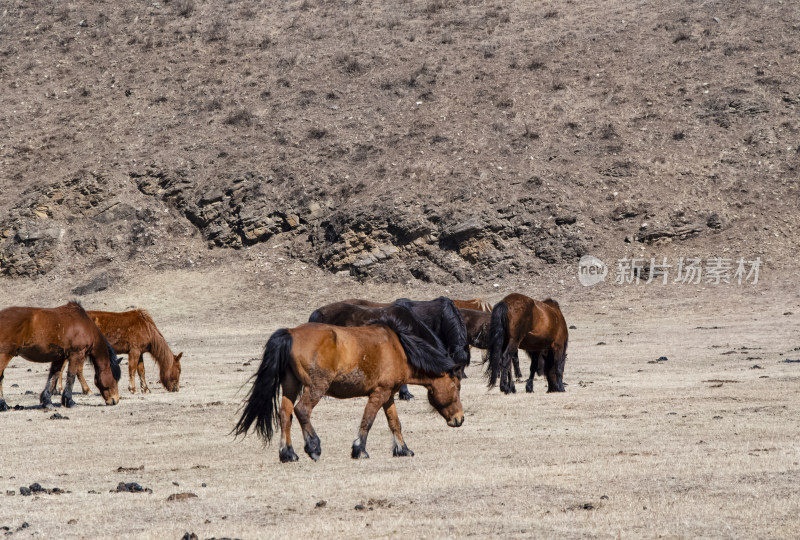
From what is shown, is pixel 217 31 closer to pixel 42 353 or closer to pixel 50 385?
pixel 50 385

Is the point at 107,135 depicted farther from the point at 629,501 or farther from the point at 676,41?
the point at 629,501

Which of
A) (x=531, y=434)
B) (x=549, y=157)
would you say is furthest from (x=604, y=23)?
(x=531, y=434)

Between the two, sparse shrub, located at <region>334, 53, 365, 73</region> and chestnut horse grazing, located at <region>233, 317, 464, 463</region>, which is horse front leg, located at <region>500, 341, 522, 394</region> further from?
sparse shrub, located at <region>334, 53, 365, 73</region>

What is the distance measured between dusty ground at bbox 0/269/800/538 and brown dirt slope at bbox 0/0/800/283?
20.9 metres

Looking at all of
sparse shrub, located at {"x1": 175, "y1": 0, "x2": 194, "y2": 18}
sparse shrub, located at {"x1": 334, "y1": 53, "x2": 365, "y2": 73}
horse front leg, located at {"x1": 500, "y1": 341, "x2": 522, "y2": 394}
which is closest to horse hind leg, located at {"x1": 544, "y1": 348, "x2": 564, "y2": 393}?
horse front leg, located at {"x1": 500, "y1": 341, "x2": 522, "y2": 394}

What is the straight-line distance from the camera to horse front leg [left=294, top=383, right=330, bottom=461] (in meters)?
10.7

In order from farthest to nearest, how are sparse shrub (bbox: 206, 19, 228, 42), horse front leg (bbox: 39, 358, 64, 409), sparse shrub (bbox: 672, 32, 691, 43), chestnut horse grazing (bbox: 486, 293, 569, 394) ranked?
sparse shrub (bbox: 206, 19, 228, 42)
sparse shrub (bbox: 672, 32, 691, 43)
chestnut horse grazing (bbox: 486, 293, 569, 394)
horse front leg (bbox: 39, 358, 64, 409)

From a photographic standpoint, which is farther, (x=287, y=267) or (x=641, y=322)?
(x=287, y=267)

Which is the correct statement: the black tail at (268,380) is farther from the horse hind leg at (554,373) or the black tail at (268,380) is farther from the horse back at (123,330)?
the horse back at (123,330)

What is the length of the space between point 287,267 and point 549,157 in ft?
45.7

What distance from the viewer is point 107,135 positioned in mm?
51656

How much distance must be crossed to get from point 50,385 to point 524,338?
863 cm

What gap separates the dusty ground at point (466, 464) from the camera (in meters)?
7.73

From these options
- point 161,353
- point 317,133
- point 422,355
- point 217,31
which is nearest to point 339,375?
point 422,355
